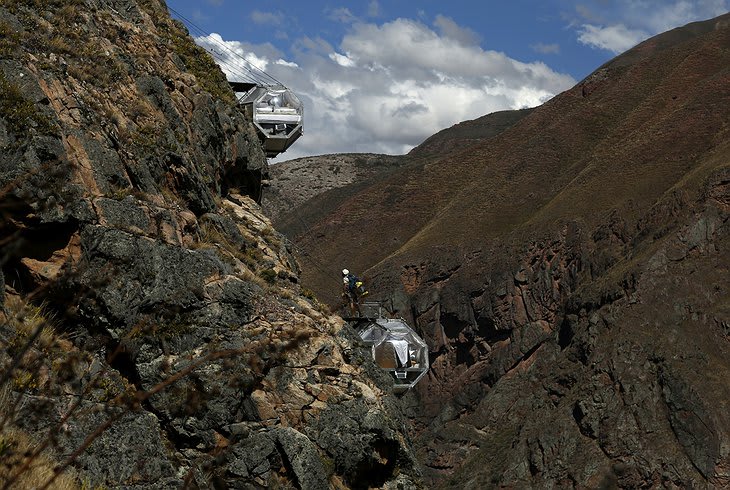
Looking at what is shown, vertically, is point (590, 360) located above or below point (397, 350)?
below

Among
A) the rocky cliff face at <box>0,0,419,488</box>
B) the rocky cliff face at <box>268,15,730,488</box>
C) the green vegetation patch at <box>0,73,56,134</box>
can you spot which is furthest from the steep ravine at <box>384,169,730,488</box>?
the green vegetation patch at <box>0,73,56,134</box>

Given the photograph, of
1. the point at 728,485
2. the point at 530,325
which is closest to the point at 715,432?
the point at 728,485

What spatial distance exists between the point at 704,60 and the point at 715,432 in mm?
58933

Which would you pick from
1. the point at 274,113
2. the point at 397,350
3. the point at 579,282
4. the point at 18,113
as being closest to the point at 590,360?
the point at 579,282

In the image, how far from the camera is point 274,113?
2697cm

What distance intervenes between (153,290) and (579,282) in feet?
256

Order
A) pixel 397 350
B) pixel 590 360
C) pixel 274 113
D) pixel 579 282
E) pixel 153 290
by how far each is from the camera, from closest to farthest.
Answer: pixel 153 290 < pixel 274 113 < pixel 397 350 < pixel 590 360 < pixel 579 282

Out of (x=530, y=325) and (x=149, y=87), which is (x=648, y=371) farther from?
(x=149, y=87)

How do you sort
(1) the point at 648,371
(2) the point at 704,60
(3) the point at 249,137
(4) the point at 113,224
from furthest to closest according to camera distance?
(2) the point at 704,60, (1) the point at 648,371, (3) the point at 249,137, (4) the point at 113,224

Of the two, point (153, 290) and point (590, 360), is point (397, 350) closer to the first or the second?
point (153, 290)

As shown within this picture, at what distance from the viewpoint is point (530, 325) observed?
89750 millimetres

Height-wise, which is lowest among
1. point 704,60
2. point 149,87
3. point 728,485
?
point 728,485

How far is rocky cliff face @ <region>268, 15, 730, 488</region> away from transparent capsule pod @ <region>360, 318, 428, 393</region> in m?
33.8

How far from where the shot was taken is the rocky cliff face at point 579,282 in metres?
68.4
